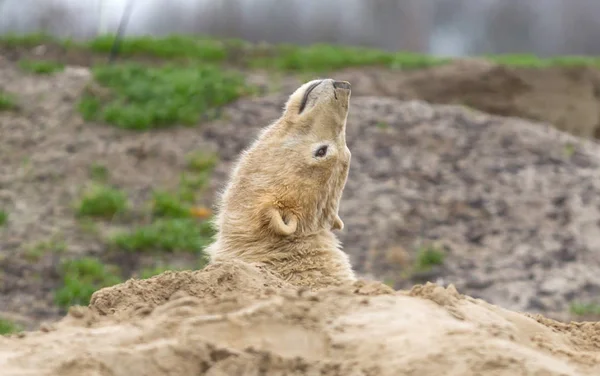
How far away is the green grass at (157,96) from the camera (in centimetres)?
1400

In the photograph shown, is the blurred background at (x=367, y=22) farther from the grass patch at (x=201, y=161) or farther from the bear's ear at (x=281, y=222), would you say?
the bear's ear at (x=281, y=222)

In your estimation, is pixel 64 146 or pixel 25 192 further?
pixel 64 146

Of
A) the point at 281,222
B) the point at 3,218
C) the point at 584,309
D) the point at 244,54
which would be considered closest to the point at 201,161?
the point at 3,218

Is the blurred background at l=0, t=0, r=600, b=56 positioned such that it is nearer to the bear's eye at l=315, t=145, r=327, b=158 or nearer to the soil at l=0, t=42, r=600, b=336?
the soil at l=0, t=42, r=600, b=336

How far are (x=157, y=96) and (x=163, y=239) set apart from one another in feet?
11.4

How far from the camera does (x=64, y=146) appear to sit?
13.5 meters

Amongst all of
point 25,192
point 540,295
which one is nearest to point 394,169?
point 540,295

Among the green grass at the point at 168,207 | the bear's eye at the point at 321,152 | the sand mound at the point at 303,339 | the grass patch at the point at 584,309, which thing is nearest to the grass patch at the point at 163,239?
the green grass at the point at 168,207

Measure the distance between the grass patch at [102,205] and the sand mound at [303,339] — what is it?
8.22m

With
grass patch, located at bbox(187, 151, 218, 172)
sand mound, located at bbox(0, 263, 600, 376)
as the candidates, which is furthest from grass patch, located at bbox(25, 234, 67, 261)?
sand mound, located at bbox(0, 263, 600, 376)

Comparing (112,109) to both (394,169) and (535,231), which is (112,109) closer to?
(394,169)

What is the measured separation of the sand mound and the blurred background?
15.1m

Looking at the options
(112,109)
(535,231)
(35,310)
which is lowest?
(35,310)

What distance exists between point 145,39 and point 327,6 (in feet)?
26.5
